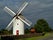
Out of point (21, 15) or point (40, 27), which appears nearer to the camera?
point (21, 15)

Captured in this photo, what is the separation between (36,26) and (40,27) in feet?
5.45

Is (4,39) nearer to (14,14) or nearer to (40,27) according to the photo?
(14,14)

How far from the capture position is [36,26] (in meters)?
84.8

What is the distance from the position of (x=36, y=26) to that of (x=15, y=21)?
21176 mm

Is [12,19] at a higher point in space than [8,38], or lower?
higher

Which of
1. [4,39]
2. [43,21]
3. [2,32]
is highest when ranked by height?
[43,21]

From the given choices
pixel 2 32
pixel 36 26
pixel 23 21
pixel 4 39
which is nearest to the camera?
pixel 4 39

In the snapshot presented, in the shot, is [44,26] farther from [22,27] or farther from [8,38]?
[8,38]

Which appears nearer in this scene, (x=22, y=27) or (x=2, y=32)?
(x=22, y=27)

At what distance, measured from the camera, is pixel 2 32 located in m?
71.5

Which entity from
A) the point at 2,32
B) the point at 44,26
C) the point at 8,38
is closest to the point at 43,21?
the point at 44,26

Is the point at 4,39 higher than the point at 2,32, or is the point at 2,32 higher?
the point at 2,32

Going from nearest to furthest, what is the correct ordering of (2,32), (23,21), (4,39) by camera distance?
(4,39) → (23,21) → (2,32)

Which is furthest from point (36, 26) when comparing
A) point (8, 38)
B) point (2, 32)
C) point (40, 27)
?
point (8, 38)
